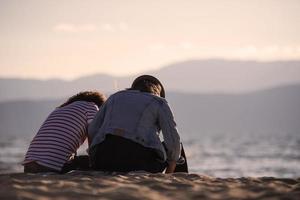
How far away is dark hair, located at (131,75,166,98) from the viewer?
5867 millimetres

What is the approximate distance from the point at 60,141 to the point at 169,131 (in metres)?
1.12

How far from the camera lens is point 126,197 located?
4449 millimetres

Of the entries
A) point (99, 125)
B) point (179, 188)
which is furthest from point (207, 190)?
point (99, 125)

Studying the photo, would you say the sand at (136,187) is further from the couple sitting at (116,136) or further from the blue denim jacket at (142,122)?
the blue denim jacket at (142,122)

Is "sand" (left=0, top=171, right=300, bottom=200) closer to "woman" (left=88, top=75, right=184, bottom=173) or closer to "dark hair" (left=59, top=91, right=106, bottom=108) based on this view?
"woman" (left=88, top=75, right=184, bottom=173)

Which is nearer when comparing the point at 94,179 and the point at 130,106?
the point at 94,179

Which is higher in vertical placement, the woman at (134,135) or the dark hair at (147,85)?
the dark hair at (147,85)

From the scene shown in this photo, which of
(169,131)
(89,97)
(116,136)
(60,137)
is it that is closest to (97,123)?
(116,136)

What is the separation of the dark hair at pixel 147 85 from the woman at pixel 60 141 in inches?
23.2

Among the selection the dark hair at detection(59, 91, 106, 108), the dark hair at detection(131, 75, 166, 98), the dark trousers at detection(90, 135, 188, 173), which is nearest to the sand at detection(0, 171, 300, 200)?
the dark trousers at detection(90, 135, 188, 173)

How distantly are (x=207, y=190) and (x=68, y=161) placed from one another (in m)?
1.71

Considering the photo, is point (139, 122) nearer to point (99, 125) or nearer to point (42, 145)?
point (99, 125)

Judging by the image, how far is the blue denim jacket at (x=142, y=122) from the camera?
555 centimetres

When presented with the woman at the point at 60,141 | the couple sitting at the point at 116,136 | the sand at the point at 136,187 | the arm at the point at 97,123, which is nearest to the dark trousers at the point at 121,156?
the couple sitting at the point at 116,136
